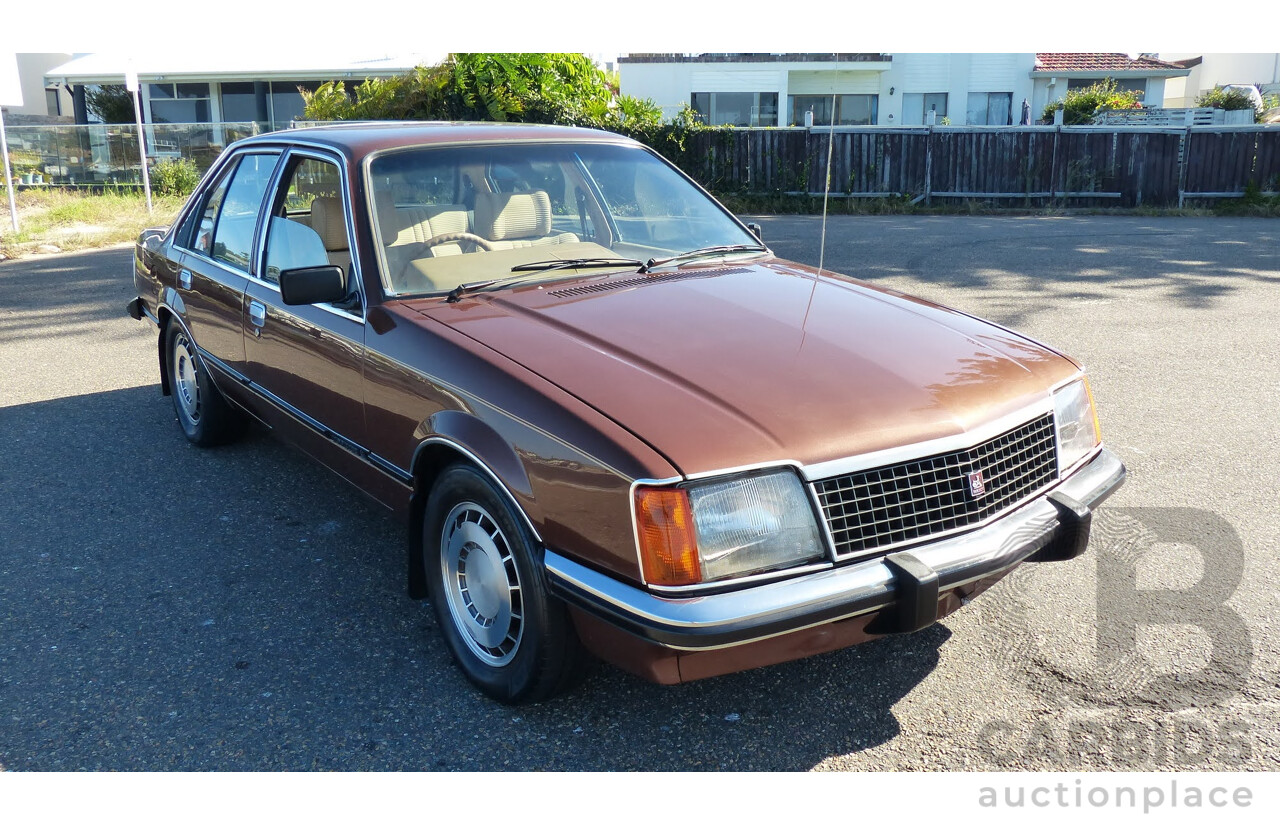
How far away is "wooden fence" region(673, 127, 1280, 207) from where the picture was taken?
18672mm

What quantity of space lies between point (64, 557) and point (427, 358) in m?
2.10

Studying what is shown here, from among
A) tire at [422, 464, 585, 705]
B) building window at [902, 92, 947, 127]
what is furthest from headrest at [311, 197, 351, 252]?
building window at [902, 92, 947, 127]

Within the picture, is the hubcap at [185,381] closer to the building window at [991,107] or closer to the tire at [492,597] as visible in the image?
the tire at [492,597]

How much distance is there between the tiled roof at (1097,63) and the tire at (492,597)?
1329 inches

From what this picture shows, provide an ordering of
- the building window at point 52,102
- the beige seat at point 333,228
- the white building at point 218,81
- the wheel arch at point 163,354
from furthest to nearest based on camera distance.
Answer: the building window at point 52,102, the white building at point 218,81, the wheel arch at point 163,354, the beige seat at point 333,228

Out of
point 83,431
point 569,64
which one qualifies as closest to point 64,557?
point 83,431

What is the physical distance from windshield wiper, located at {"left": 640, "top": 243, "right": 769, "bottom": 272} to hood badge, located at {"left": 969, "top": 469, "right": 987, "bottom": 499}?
5.35 ft

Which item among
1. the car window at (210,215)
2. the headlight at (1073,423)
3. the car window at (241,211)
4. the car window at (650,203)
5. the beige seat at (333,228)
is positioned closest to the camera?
the headlight at (1073,423)

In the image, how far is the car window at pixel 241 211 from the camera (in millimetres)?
4656

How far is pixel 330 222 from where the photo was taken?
164 inches

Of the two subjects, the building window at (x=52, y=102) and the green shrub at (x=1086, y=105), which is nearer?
the green shrub at (x=1086, y=105)

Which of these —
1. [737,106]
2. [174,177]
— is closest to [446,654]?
[174,177]

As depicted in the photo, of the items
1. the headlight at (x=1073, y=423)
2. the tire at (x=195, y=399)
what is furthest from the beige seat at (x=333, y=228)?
the headlight at (x=1073, y=423)

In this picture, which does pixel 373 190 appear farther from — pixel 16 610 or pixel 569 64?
pixel 569 64
